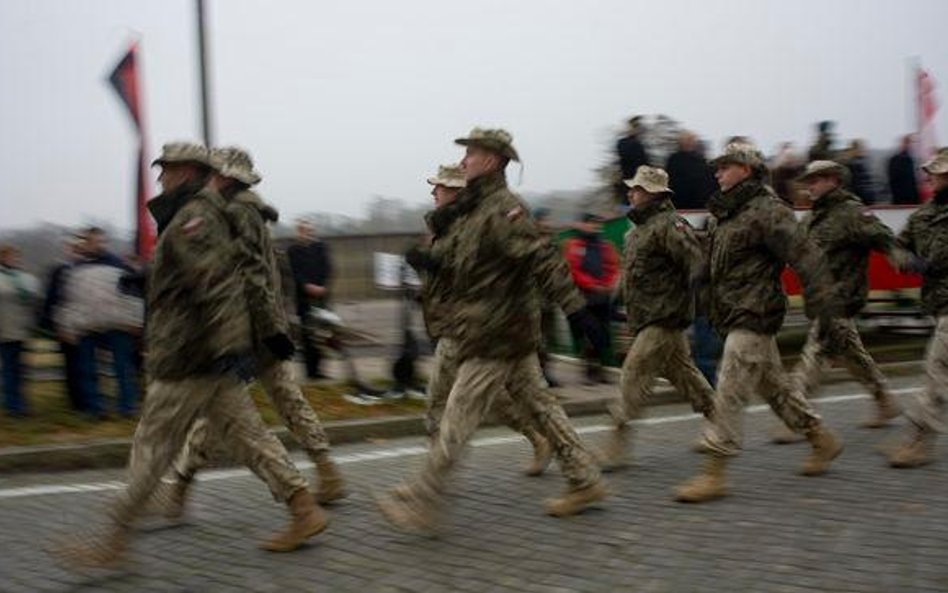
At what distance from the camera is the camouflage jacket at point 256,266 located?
5926 millimetres

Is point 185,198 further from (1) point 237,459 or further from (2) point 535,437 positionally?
(2) point 535,437

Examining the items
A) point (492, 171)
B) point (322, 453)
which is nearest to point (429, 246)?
point (492, 171)

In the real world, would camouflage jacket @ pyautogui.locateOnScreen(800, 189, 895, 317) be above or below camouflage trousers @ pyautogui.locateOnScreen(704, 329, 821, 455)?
above

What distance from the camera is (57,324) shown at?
9.28m

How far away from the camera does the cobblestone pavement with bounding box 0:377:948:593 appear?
198 inches

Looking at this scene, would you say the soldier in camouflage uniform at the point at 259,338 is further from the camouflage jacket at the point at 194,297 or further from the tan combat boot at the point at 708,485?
the tan combat boot at the point at 708,485

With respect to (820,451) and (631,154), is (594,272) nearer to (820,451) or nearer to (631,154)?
(631,154)

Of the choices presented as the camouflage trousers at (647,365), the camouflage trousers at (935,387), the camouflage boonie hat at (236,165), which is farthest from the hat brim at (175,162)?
the camouflage trousers at (935,387)

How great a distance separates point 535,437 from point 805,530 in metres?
2.00

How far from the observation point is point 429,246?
6375 millimetres

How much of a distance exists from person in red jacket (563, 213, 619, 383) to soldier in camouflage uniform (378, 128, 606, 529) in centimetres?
506

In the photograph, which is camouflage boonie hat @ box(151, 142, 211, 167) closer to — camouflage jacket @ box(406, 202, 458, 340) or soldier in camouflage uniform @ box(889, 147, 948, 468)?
camouflage jacket @ box(406, 202, 458, 340)

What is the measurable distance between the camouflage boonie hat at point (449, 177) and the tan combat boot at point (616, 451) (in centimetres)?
189

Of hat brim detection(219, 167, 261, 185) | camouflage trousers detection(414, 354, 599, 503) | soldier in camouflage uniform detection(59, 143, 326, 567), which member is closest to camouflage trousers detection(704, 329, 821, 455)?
camouflage trousers detection(414, 354, 599, 503)
